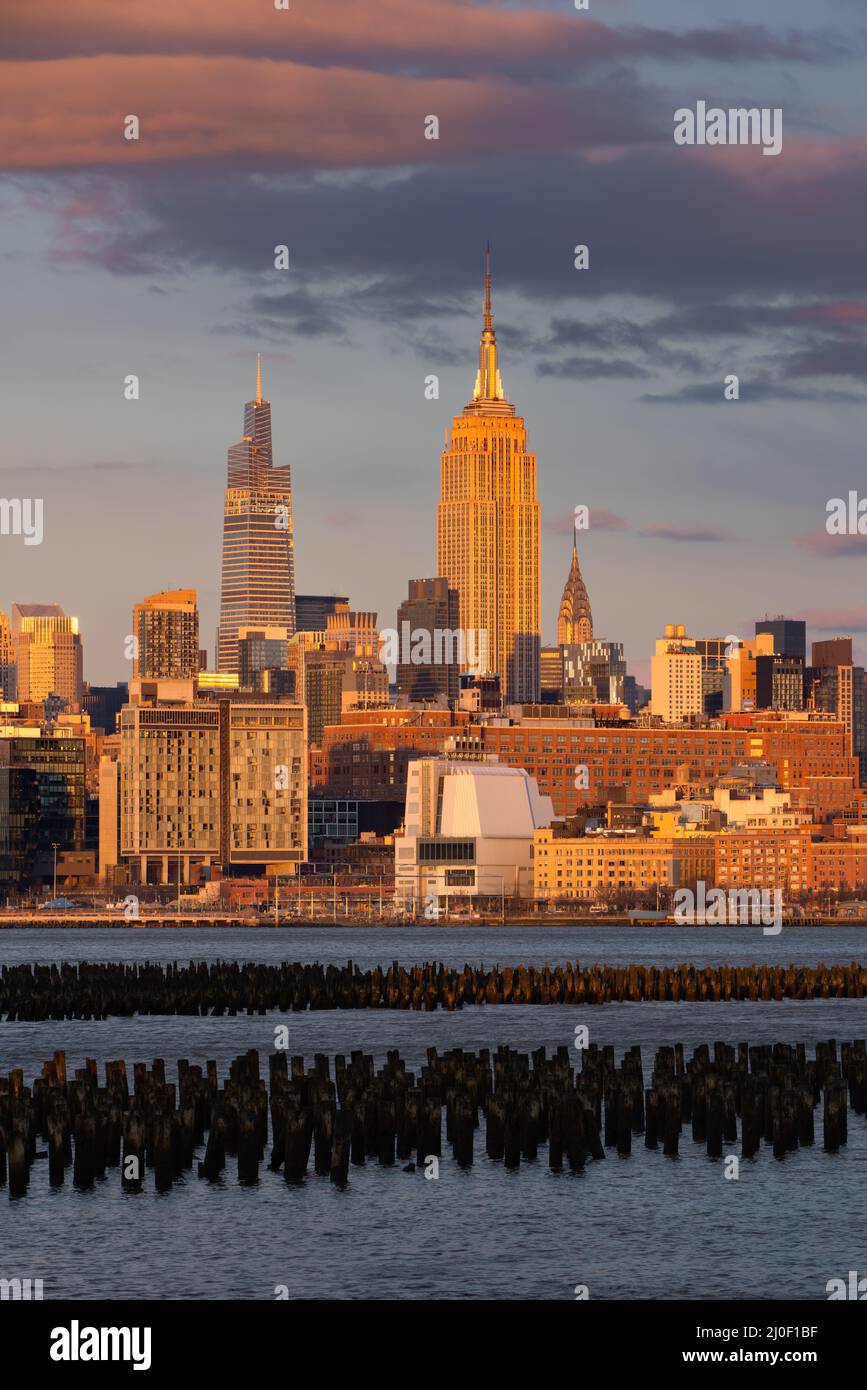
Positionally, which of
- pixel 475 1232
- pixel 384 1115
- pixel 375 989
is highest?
pixel 384 1115

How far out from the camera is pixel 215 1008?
11600 centimetres

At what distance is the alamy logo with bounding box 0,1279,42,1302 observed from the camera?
4606 centimetres

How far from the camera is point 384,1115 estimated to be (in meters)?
59.4

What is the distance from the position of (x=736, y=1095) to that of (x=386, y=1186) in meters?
10.6

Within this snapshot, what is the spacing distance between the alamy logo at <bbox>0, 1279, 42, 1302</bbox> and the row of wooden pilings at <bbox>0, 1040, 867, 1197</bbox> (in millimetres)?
7385
